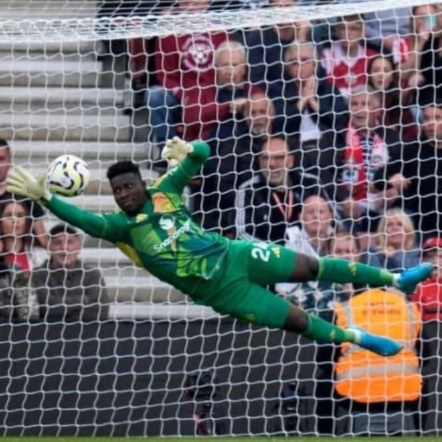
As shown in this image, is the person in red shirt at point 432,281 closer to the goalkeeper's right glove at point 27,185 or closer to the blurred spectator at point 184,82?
the blurred spectator at point 184,82

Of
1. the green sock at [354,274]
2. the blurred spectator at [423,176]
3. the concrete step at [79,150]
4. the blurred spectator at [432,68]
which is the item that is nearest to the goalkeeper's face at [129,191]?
the green sock at [354,274]

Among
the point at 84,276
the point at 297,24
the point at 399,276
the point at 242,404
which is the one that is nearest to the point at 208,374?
the point at 242,404

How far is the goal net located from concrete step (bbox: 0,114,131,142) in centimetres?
2

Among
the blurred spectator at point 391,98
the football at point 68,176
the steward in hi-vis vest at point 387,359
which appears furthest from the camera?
the blurred spectator at point 391,98

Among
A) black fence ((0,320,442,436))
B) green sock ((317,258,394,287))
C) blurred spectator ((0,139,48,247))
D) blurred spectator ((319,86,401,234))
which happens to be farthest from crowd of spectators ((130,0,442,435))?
green sock ((317,258,394,287))

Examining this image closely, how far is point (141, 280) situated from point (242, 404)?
1.63 metres

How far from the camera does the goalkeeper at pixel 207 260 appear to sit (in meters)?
10.5

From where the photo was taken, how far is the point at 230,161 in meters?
13.0

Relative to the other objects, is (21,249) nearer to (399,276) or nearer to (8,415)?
(8,415)

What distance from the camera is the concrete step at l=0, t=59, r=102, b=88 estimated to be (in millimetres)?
13602

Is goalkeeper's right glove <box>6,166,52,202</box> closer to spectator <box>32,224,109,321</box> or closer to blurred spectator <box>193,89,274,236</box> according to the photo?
spectator <box>32,224,109,321</box>

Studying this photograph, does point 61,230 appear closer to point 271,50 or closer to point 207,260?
point 271,50

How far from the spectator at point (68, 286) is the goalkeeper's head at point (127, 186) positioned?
6.73 feet

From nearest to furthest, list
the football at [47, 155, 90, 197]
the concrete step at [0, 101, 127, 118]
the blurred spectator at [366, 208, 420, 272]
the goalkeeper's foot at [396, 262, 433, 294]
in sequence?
the football at [47, 155, 90, 197], the goalkeeper's foot at [396, 262, 433, 294], the blurred spectator at [366, 208, 420, 272], the concrete step at [0, 101, 127, 118]
